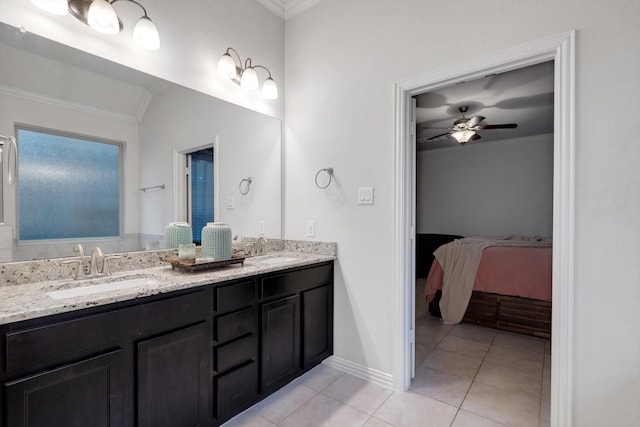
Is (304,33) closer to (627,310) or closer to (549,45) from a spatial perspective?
(549,45)

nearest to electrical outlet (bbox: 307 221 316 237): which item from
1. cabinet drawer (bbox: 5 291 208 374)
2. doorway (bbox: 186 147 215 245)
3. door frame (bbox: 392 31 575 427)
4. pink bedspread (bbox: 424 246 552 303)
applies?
doorway (bbox: 186 147 215 245)

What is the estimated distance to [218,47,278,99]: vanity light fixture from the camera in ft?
6.84

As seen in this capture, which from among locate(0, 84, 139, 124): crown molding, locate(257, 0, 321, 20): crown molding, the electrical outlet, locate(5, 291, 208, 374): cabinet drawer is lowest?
locate(5, 291, 208, 374): cabinet drawer

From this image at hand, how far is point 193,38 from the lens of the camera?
1.98 meters

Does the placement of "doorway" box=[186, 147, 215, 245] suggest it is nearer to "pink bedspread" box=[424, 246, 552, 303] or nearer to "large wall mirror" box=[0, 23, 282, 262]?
"large wall mirror" box=[0, 23, 282, 262]

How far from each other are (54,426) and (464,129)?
4160 mm

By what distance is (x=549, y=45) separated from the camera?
153 centimetres

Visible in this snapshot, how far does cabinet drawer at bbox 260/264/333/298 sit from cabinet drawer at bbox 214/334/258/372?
0.85 feet

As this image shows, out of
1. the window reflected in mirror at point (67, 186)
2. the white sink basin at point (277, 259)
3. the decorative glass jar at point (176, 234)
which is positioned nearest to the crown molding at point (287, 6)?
the window reflected in mirror at point (67, 186)

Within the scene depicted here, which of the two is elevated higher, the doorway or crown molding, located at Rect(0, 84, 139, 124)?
crown molding, located at Rect(0, 84, 139, 124)

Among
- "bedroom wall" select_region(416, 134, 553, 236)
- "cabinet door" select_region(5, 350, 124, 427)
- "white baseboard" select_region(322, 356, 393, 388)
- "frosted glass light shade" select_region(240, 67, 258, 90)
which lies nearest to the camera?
"cabinet door" select_region(5, 350, 124, 427)

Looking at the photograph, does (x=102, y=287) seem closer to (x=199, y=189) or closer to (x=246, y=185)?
(x=199, y=189)

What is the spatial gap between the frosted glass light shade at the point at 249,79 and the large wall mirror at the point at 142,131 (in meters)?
0.19

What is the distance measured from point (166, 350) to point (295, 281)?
0.84 m
